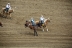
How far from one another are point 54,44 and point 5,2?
16.4 feet

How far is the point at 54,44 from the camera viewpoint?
32.7 ft

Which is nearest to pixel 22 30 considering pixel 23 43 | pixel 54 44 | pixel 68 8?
pixel 23 43

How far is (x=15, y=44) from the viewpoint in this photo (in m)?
9.75

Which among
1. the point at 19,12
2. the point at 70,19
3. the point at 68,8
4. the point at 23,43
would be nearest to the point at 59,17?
the point at 70,19

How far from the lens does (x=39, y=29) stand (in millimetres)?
11102

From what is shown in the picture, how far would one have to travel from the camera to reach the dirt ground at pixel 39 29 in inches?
392

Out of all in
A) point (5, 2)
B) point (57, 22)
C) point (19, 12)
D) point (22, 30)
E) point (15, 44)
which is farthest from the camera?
point (5, 2)

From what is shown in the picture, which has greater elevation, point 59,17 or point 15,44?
point 59,17

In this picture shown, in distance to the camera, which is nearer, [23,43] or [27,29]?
[23,43]

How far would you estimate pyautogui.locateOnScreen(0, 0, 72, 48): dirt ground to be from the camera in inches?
392

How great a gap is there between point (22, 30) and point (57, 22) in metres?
2.12

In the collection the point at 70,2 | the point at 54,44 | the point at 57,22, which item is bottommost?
the point at 54,44

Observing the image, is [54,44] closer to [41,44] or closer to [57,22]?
[41,44]

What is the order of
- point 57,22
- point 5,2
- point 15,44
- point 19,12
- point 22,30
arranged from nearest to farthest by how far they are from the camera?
point 15,44
point 22,30
point 57,22
point 19,12
point 5,2
